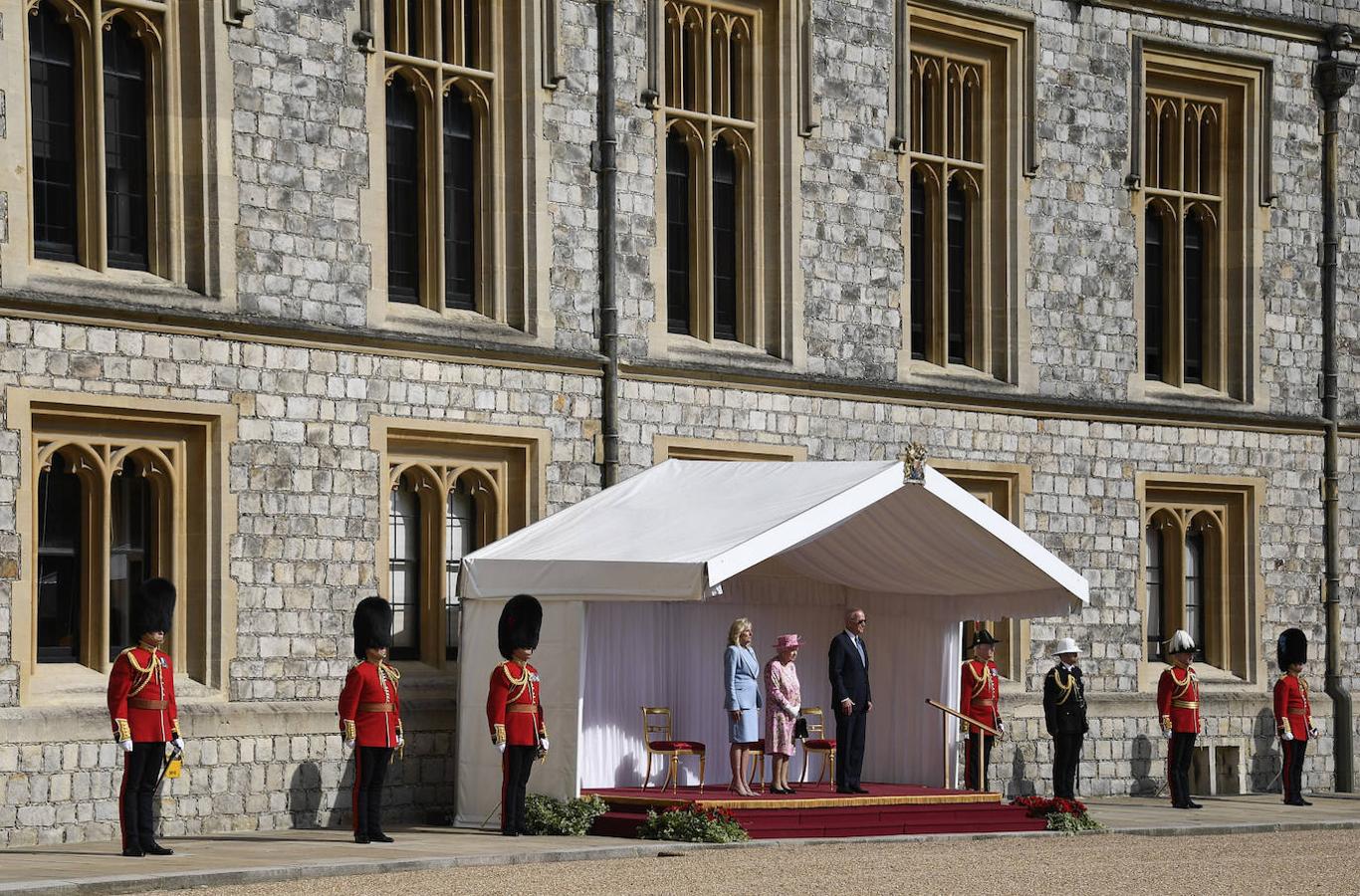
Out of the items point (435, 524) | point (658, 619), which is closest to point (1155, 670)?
point (658, 619)

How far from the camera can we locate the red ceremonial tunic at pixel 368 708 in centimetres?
1655

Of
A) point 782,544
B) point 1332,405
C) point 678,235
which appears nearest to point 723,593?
point 782,544

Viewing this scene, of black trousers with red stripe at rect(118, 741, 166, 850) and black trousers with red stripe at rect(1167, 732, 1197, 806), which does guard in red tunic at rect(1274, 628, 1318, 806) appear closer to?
black trousers with red stripe at rect(1167, 732, 1197, 806)

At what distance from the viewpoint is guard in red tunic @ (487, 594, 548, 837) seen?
1698 cm

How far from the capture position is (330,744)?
18.1 metres

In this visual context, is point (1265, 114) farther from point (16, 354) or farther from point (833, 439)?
point (16, 354)

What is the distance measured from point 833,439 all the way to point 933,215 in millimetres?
2636

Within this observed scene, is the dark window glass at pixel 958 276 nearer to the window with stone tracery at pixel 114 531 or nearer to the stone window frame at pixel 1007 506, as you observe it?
the stone window frame at pixel 1007 506

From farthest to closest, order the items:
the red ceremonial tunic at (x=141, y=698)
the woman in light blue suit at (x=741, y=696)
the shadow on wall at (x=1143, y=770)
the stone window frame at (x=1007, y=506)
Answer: the shadow on wall at (x=1143, y=770), the stone window frame at (x=1007, y=506), the woman in light blue suit at (x=741, y=696), the red ceremonial tunic at (x=141, y=698)

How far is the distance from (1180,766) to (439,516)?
23.9ft

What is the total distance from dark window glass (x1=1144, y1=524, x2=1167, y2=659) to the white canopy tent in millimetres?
4813

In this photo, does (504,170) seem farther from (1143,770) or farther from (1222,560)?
(1222,560)

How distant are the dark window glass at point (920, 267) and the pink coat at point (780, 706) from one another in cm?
575

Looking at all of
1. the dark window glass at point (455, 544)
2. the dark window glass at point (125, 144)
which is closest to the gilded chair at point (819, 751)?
the dark window glass at point (455, 544)
